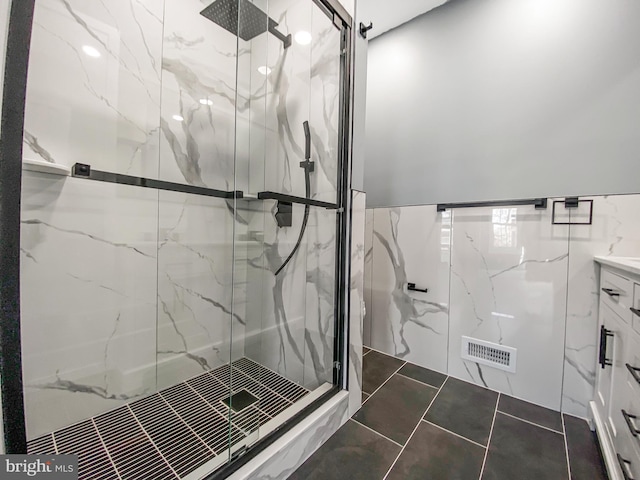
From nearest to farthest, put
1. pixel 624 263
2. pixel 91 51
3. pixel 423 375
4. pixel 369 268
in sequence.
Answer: pixel 624 263 → pixel 91 51 → pixel 423 375 → pixel 369 268

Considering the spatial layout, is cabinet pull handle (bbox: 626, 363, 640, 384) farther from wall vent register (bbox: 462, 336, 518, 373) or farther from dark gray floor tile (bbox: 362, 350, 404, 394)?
dark gray floor tile (bbox: 362, 350, 404, 394)

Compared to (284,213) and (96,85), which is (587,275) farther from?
(96,85)

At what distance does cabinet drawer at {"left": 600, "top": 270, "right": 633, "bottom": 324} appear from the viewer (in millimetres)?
946

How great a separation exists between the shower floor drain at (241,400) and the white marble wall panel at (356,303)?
524 mm

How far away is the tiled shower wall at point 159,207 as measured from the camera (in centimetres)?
116

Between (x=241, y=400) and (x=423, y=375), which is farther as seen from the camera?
(x=423, y=375)

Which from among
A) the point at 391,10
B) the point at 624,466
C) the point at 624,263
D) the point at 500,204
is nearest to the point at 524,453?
the point at 624,466

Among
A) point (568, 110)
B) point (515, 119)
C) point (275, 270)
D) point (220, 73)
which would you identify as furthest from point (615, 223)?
point (220, 73)

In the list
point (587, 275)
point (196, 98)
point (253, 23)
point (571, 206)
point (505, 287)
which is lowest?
point (505, 287)

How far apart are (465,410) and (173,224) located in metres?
1.99

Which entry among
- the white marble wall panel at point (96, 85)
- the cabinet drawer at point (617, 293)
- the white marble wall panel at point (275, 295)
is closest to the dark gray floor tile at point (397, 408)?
the white marble wall panel at point (275, 295)

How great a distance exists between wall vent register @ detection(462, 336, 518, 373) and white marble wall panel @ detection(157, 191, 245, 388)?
1.44 metres

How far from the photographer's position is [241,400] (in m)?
1.25

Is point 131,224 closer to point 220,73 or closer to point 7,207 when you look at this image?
point 7,207
